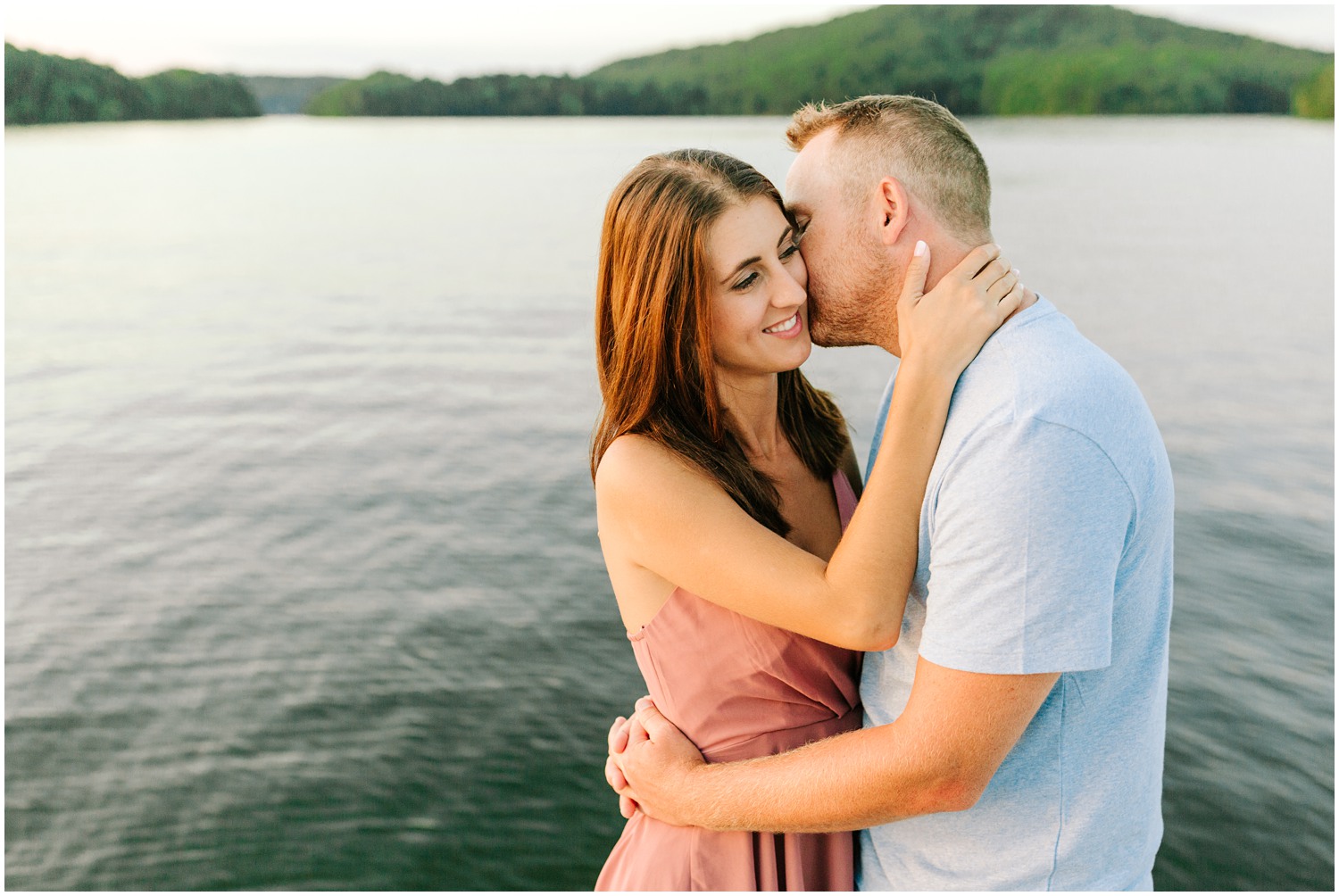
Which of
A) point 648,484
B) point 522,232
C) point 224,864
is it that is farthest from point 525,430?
point 522,232

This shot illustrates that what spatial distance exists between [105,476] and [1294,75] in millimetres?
82089

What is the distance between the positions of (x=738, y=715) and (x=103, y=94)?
77024 mm

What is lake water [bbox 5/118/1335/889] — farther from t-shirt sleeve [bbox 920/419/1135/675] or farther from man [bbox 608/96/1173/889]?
t-shirt sleeve [bbox 920/419/1135/675]

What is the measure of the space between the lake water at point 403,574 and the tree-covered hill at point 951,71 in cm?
4666

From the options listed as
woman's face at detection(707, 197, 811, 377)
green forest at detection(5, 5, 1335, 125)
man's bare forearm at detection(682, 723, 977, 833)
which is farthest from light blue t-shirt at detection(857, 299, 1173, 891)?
green forest at detection(5, 5, 1335, 125)

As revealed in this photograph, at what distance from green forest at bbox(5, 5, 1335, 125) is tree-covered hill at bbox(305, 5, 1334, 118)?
114 millimetres

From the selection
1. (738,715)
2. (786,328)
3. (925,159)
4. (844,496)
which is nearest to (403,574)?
(844,496)

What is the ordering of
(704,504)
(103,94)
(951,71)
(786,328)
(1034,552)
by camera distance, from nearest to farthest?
1. (1034,552)
2. (704,504)
3. (786,328)
4. (103,94)
5. (951,71)

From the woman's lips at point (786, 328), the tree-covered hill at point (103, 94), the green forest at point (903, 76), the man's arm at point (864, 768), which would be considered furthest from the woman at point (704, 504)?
the green forest at point (903, 76)

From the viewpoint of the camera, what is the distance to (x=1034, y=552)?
1.79m

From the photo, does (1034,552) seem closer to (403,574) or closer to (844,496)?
(844,496)

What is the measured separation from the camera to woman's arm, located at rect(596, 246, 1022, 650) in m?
2.10

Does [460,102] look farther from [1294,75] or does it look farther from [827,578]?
[827,578]

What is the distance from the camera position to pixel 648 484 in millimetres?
2473
